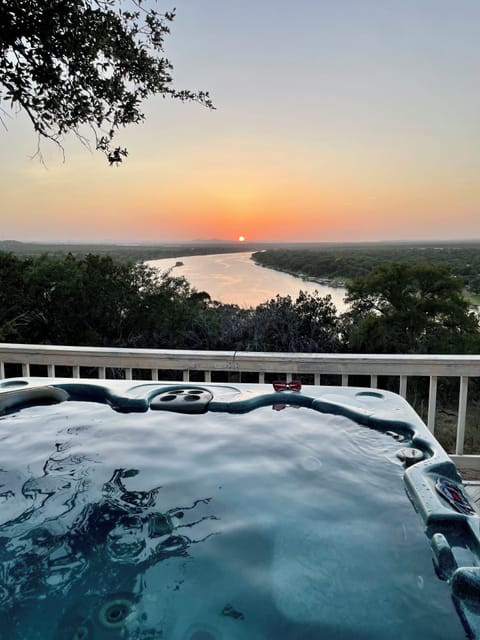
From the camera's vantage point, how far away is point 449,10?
11.9 ft

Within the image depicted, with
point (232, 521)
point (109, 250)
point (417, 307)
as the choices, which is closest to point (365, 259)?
point (417, 307)

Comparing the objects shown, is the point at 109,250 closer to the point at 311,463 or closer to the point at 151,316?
the point at 151,316

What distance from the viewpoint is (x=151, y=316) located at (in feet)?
25.1

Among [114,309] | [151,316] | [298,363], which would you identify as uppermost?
[298,363]

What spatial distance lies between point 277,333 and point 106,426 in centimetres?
476

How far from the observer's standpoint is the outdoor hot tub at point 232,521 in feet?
3.08

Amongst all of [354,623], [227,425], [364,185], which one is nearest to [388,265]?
[364,185]

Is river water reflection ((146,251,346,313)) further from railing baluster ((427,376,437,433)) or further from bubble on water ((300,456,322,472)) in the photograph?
bubble on water ((300,456,322,472))

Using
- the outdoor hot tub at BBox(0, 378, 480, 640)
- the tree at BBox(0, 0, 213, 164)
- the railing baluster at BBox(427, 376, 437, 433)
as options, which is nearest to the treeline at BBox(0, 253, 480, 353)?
the railing baluster at BBox(427, 376, 437, 433)

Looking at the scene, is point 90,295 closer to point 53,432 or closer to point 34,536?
point 53,432

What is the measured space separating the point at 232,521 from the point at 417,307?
9801 mm

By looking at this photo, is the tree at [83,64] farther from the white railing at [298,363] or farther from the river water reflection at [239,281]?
the river water reflection at [239,281]

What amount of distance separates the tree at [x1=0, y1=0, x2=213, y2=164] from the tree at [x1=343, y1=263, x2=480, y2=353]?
6.90 meters

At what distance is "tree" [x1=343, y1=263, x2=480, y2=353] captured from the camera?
9406 mm
